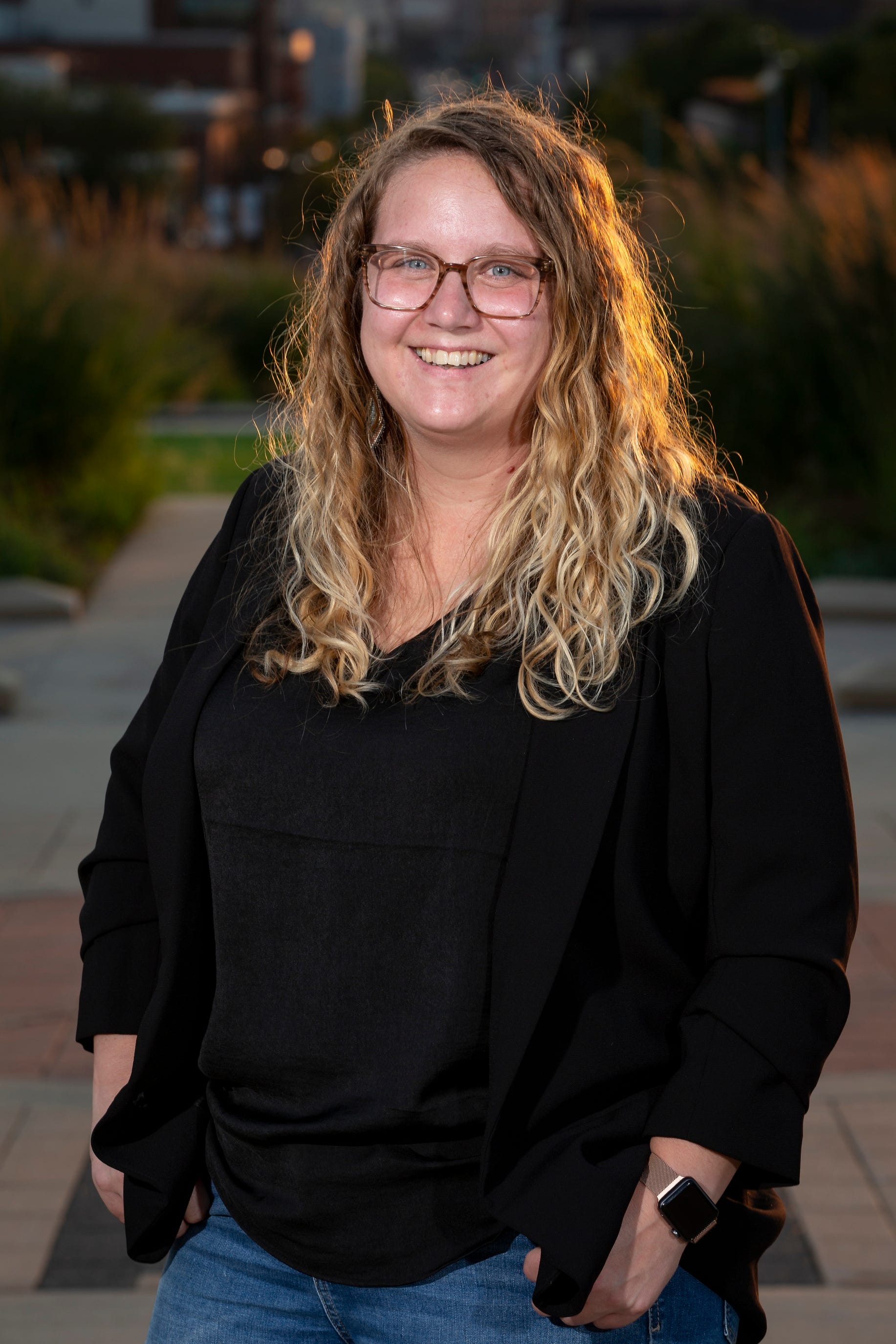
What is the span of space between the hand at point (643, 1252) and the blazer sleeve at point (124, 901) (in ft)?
1.87

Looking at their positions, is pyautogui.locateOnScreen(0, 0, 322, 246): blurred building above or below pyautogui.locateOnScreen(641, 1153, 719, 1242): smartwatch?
below

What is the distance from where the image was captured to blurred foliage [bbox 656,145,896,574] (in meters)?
9.80

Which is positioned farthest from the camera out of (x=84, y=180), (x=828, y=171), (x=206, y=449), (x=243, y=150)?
(x=243, y=150)

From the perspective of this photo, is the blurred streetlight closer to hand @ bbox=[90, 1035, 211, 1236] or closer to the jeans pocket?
hand @ bbox=[90, 1035, 211, 1236]

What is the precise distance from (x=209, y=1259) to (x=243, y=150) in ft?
211

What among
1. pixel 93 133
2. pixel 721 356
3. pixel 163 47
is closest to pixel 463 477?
pixel 721 356

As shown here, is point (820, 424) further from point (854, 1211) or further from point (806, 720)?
point (806, 720)

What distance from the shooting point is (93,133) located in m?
50.8

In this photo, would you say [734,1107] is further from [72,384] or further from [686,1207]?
[72,384]

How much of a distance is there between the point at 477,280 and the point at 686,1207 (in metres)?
0.98

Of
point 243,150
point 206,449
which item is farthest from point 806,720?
point 243,150

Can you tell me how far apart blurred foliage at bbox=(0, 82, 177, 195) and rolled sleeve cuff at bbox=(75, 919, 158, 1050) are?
168ft

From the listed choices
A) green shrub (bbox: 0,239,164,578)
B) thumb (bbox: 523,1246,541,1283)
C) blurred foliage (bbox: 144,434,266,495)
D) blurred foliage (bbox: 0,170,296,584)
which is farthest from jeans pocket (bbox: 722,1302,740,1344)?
blurred foliage (bbox: 144,434,266,495)

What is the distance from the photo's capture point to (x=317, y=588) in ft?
6.03
